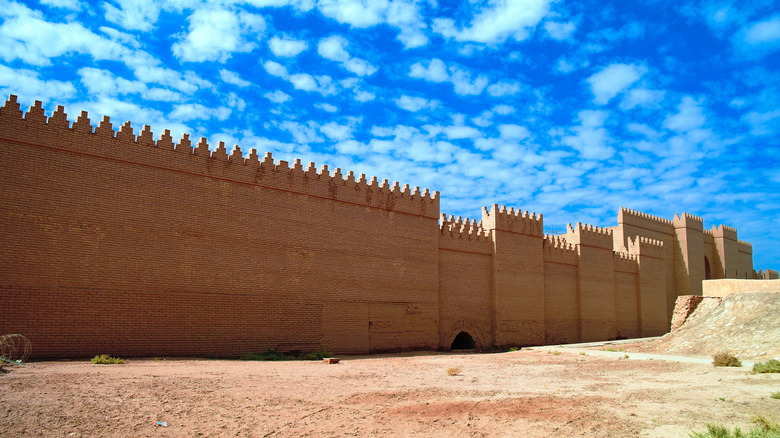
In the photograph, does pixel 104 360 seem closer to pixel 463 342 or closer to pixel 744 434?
pixel 744 434

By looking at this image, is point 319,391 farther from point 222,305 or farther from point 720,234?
point 720,234

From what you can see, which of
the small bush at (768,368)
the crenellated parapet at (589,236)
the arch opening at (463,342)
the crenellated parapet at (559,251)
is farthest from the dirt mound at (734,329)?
the crenellated parapet at (589,236)

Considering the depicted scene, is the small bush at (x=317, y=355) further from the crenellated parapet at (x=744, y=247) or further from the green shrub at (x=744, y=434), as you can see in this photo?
the crenellated parapet at (x=744, y=247)

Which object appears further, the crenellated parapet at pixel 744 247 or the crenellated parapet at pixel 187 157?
the crenellated parapet at pixel 744 247

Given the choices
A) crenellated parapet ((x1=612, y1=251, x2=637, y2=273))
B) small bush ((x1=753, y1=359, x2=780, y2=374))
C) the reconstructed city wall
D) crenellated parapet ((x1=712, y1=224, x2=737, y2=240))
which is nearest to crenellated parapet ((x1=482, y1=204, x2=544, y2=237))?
the reconstructed city wall

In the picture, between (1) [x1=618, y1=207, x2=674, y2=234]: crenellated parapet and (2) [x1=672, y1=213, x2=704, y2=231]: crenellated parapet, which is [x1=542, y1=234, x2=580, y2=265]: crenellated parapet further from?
(2) [x1=672, y1=213, x2=704, y2=231]: crenellated parapet

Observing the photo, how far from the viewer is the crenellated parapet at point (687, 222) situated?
37.2 meters

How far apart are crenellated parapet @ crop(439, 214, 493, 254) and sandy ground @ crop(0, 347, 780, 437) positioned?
990cm

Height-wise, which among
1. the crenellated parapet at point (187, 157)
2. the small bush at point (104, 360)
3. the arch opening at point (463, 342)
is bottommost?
the arch opening at point (463, 342)

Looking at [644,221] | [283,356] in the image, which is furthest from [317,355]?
[644,221]

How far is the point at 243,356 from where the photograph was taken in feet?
48.7

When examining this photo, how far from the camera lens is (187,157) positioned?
48.7 ft

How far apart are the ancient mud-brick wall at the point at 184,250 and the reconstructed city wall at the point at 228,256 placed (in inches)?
1.3

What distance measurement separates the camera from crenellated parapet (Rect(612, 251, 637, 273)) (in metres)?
29.6
